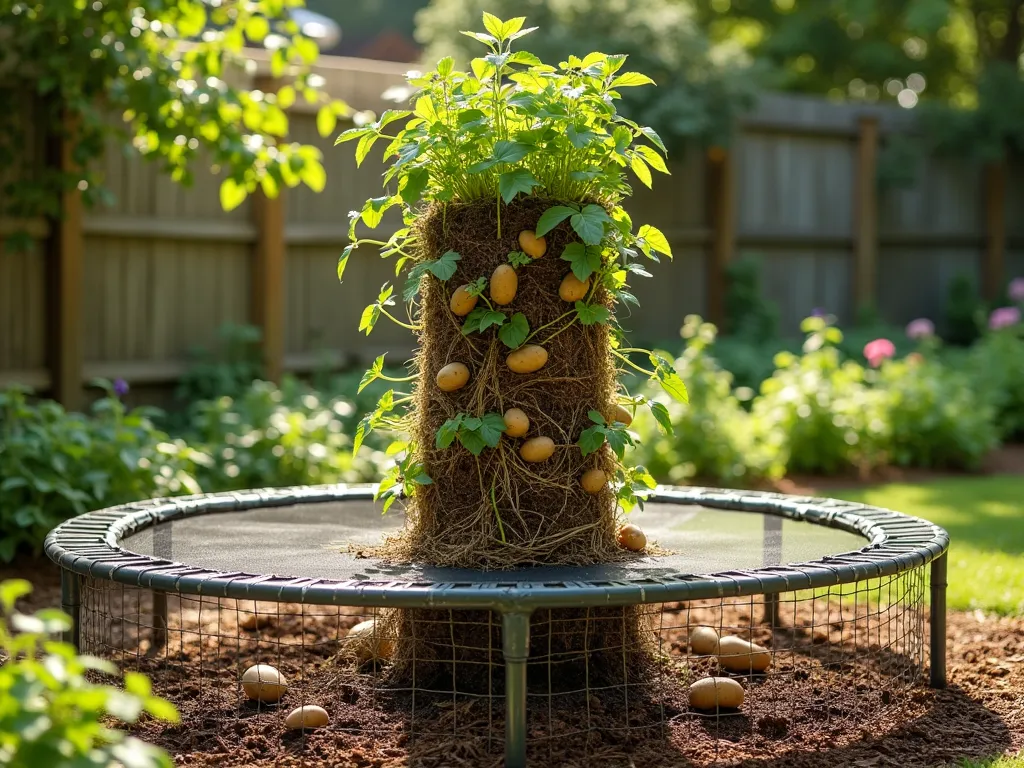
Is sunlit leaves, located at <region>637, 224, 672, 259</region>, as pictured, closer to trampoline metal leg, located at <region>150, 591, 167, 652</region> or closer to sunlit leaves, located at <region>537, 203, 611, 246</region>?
sunlit leaves, located at <region>537, 203, 611, 246</region>

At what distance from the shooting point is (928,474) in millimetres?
7293

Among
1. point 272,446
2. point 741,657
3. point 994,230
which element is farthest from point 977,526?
point 994,230

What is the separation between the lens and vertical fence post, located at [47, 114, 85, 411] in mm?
6188

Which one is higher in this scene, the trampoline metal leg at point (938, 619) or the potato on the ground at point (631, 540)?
the potato on the ground at point (631, 540)

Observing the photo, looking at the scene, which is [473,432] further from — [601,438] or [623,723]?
[623,723]

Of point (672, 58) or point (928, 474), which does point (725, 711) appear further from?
point (672, 58)

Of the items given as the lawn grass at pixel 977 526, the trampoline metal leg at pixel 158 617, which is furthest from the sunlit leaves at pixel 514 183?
the trampoline metal leg at pixel 158 617

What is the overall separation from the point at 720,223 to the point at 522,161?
290 inches

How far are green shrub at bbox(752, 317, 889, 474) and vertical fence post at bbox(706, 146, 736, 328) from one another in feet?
9.17

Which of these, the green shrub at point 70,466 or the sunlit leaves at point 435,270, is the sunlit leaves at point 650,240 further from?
the green shrub at point 70,466

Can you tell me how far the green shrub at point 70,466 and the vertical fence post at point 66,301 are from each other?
116cm

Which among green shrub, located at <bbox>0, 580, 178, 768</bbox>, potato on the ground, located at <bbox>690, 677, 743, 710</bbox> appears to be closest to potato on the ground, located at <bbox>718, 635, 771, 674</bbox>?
potato on the ground, located at <bbox>690, 677, 743, 710</bbox>

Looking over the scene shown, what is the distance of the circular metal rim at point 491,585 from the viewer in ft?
8.16

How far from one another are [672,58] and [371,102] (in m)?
2.66
